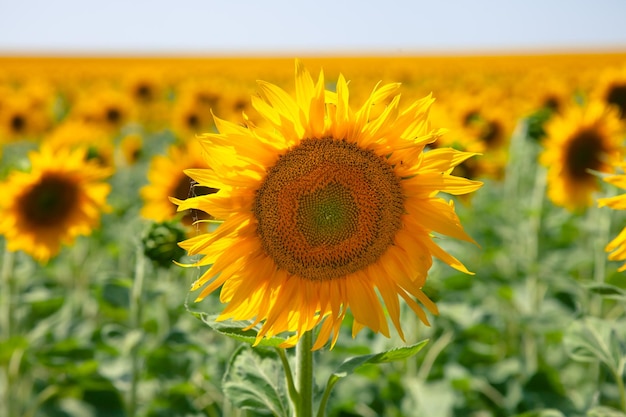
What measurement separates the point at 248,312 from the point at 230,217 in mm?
252

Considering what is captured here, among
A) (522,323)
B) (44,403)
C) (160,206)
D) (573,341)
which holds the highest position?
(160,206)

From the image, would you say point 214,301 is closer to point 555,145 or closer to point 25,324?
point 25,324

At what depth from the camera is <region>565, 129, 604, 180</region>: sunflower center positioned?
3.92 metres

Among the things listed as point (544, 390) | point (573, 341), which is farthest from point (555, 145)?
point (573, 341)

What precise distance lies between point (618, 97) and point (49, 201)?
4235mm

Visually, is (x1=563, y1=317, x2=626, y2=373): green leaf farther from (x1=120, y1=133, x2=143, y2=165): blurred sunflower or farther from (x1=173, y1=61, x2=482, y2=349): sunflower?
(x1=120, y1=133, x2=143, y2=165): blurred sunflower

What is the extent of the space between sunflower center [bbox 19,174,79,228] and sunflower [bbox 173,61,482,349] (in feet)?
7.35

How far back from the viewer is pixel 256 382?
5.94 ft

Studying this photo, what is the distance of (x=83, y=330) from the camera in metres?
3.87

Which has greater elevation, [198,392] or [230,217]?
[230,217]

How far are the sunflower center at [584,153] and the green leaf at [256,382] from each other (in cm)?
278

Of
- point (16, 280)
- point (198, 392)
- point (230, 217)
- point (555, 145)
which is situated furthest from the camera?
point (555, 145)

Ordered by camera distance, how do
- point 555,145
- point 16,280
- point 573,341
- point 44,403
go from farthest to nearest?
point 555,145
point 16,280
point 44,403
point 573,341

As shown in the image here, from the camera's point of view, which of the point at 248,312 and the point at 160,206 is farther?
the point at 160,206
